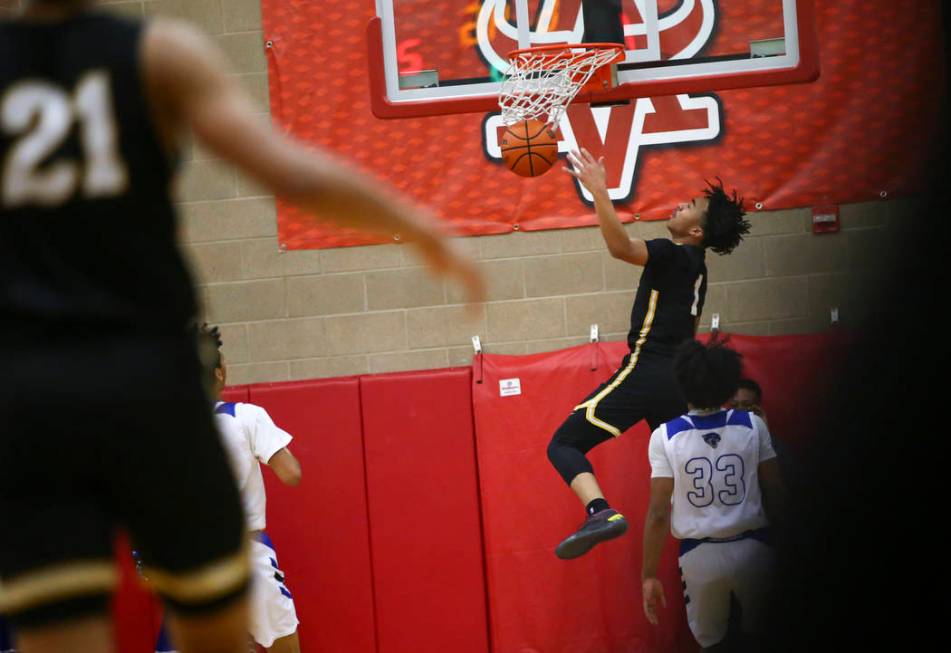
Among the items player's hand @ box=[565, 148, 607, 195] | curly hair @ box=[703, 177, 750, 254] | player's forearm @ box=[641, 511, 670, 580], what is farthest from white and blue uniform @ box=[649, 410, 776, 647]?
player's hand @ box=[565, 148, 607, 195]

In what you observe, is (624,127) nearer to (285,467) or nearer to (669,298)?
(669,298)

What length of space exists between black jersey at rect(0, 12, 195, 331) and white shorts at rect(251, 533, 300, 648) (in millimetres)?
4071

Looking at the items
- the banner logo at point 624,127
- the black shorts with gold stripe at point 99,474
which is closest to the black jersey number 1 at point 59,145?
the black shorts with gold stripe at point 99,474

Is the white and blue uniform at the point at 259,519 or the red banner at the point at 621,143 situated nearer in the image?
the white and blue uniform at the point at 259,519

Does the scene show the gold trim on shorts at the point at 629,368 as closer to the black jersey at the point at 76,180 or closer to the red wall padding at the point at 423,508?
the red wall padding at the point at 423,508

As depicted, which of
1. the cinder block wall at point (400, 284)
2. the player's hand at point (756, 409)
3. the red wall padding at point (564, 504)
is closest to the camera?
the player's hand at point (756, 409)

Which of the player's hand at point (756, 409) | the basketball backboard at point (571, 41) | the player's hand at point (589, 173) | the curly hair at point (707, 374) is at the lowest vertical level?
the player's hand at point (756, 409)

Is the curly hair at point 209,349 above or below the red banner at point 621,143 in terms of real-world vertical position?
below

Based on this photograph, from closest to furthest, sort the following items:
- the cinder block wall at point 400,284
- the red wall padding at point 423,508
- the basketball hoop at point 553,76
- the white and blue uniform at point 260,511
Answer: the white and blue uniform at point 260,511 → the basketball hoop at point 553,76 → the red wall padding at point 423,508 → the cinder block wall at point 400,284

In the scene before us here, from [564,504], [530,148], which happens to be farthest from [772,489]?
[530,148]

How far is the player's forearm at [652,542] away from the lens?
221 inches

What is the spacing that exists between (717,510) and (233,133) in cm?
400

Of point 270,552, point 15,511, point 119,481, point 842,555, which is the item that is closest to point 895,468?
point 842,555

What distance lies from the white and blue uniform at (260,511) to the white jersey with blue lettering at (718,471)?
1.89 metres
